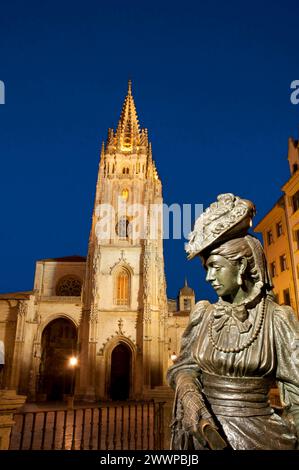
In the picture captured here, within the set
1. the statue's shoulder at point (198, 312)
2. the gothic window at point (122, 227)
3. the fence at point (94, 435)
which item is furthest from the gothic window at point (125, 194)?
the statue's shoulder at point (198, 312)

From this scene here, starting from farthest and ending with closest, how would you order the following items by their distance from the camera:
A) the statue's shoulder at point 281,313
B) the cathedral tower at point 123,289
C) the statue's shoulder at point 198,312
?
the cathedral tower at point 123,289
the statue's shoulder at point 198,312
the statue's shoulder at point 281,313

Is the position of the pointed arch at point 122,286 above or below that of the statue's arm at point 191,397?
above

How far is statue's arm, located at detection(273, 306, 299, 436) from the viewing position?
1.91 meters

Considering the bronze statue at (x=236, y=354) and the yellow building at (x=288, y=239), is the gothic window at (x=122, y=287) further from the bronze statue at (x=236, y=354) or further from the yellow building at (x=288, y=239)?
the bronze statue at (x=236, y=354)

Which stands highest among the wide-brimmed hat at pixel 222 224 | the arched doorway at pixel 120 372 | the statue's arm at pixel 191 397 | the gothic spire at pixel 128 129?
the gothic spire at pixel 128 129

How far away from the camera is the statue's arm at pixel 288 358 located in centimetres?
191

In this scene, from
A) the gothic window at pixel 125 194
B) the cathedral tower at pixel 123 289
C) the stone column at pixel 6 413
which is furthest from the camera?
the gothic window at pixel 125 194

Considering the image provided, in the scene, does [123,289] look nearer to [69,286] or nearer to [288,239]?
[69,286]

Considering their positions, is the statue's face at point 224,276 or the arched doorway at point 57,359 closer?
the statue's face at point 224,276

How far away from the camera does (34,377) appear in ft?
91.0

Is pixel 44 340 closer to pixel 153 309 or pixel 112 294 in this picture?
pixel 112 294

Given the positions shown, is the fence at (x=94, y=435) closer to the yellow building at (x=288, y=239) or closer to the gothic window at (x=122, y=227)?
the yellow building at (x=288, y=239)
